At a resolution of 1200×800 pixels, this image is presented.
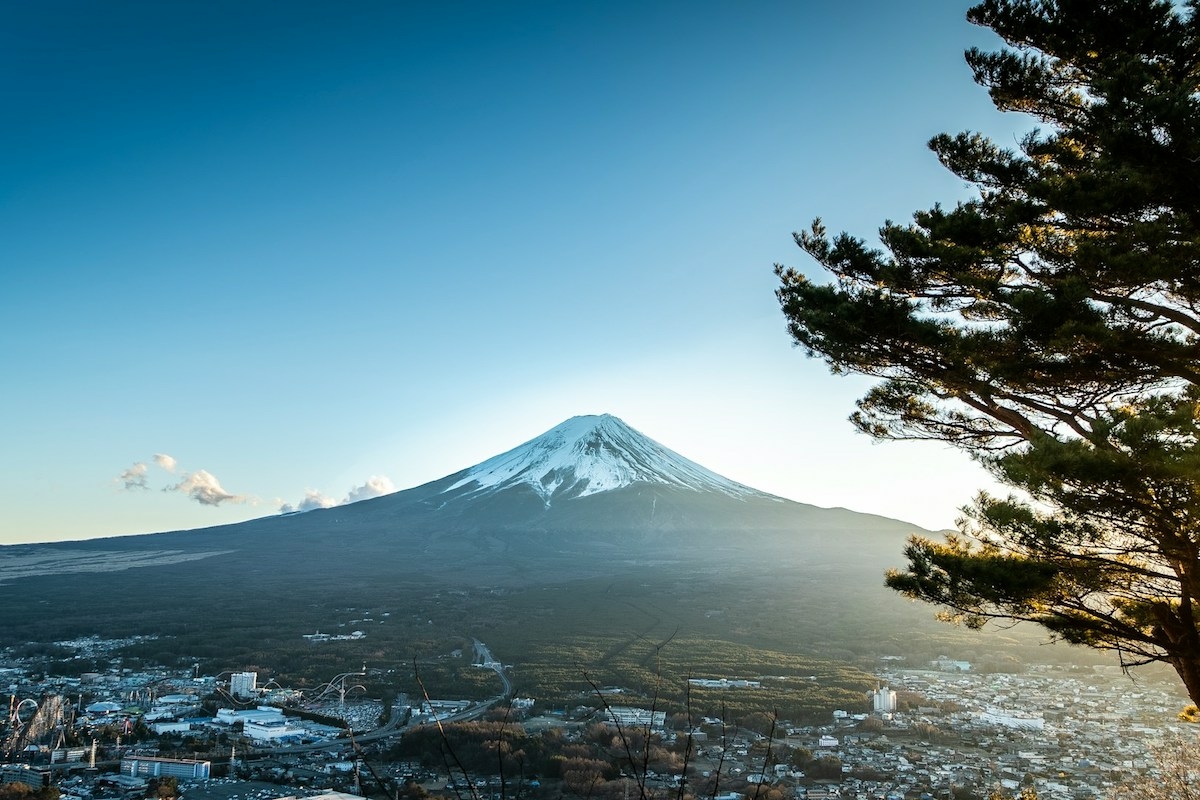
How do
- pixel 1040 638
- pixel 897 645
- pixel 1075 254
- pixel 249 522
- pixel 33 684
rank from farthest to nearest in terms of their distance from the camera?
pixel 249 522, pixel 1040 638, pixel 897 645, pixel 33 684, pixel 1075 254

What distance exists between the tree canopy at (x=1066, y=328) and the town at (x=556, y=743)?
520 centimetres

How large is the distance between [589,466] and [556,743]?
93.7 meters

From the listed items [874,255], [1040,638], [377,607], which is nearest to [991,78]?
[874,255]

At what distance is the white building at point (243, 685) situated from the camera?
25.4 m

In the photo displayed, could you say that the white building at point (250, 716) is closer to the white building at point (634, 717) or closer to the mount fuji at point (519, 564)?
the white building at point (634, 717)

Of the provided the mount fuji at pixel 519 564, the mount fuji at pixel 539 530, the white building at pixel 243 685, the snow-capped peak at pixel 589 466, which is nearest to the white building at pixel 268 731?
the white building at pixel 243 685

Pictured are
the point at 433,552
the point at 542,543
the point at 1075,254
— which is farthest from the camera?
the point at 542,543

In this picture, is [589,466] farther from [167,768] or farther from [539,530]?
[167,768]

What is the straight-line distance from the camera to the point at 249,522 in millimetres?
100312

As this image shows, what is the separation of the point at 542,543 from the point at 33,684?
55.3 meters

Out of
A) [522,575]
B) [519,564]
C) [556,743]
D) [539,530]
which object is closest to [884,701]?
[556,743]

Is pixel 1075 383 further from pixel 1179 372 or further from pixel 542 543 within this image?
pixel 542 543

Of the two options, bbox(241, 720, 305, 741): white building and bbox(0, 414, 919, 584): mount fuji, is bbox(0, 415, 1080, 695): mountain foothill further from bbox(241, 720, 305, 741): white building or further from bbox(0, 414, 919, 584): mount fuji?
bbox(241, 720, 305, 741): white building

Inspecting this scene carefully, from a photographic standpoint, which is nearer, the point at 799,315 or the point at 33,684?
the point at 799,315
